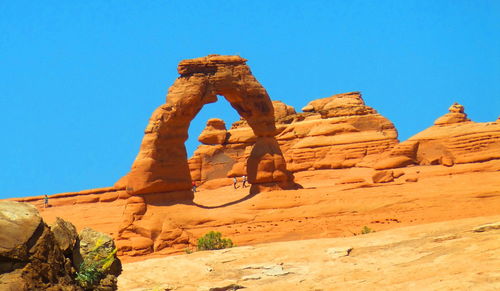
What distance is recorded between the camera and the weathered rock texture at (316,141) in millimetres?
42000

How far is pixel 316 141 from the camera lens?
4391 centimetres

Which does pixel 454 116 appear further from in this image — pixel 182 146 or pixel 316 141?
pixel 182 146

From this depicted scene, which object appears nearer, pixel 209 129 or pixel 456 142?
pixel 456 142

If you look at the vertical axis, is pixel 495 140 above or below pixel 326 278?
above

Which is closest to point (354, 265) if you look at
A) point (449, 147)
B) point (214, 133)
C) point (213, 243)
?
point (213, 243)

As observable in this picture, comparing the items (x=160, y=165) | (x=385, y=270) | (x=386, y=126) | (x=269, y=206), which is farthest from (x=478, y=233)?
(x=386, y=126)

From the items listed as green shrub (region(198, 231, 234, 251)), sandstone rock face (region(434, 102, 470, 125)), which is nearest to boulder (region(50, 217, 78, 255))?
green shrub (region(198, 231, 234, 251))

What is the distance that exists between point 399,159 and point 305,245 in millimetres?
21286

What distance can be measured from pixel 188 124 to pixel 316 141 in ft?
48.5

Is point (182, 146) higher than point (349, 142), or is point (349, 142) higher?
point (349, 142)

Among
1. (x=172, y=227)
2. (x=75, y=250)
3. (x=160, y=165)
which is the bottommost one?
(x=75, y=250)

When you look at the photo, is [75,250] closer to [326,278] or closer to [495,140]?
[326,278]

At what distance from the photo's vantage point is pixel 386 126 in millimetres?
45531

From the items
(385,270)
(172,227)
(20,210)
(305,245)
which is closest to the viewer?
(20,210)
